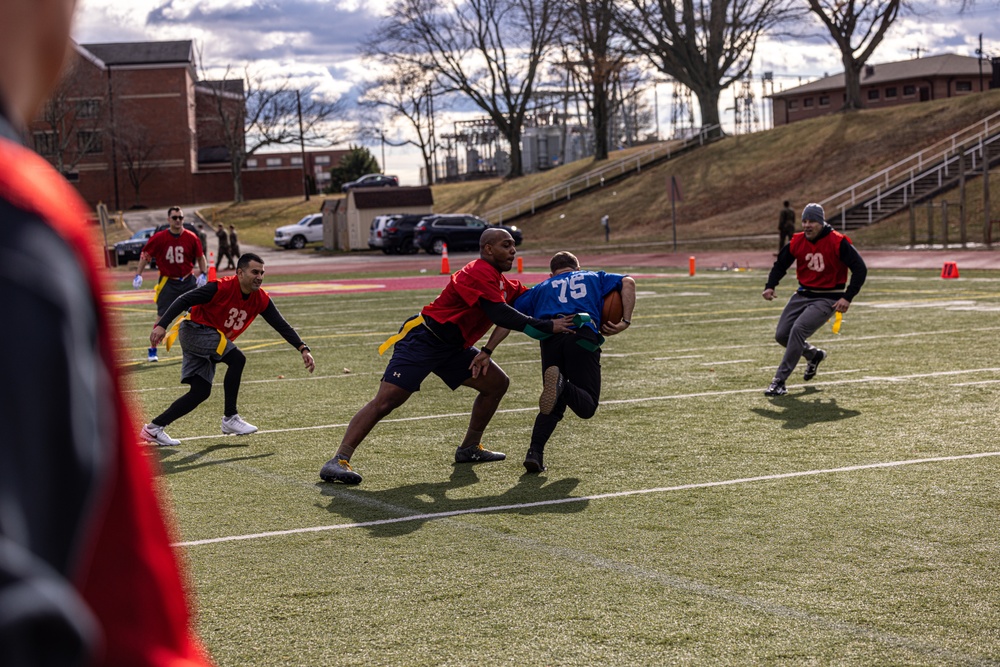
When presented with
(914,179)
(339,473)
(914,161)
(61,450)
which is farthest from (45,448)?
(914,161)

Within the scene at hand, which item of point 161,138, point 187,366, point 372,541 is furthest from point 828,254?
point 161,138

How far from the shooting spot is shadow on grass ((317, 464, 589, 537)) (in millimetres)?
7462

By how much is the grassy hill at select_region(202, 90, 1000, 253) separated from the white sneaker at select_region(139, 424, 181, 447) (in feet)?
123

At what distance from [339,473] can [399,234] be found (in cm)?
4344

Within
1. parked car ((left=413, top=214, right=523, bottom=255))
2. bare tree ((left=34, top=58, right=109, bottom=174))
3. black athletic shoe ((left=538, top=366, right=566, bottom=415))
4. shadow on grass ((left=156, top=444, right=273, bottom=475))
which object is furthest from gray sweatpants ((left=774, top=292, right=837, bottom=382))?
bare tree ((left=34, top=58, right=109, bottom=174))

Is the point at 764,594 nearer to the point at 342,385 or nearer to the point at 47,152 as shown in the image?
the point at 342,385

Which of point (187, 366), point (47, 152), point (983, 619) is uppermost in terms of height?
point (47, 152)

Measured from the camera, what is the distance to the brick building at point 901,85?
91000 millimetres

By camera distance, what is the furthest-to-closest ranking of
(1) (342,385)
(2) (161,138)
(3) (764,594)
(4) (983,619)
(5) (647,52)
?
(2) (161,138)
(5) (647,52)
(1) (342,385)
(3) (764,594)
(4) (983,619)

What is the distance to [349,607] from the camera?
5684 mm

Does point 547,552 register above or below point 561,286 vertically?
below

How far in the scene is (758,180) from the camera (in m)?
59.8

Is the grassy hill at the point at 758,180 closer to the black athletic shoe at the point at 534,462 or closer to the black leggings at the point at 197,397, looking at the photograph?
the black leggings at the point at 197,397

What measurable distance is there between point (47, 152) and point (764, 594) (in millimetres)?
87409
